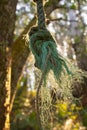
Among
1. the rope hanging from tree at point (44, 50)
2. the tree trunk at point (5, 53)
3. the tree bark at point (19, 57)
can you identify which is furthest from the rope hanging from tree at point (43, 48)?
the tree bark at point (19, 57)

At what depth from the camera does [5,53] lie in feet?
9.18

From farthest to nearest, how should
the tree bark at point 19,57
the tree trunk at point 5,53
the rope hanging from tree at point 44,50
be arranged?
the tree bark at point 19,57
the tree trunk at point 5,53
the rope hanging from tree at point 44,50

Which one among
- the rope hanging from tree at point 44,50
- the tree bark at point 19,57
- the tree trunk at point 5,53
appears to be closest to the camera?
the rope hanging from tree at point 44,50

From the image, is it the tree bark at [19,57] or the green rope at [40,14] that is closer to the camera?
the green rope at [40,14]

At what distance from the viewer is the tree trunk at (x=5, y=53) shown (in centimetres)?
276

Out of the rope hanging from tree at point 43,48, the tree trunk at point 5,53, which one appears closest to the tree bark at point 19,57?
the tree trunk at point 5,53

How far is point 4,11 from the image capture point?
111 inches

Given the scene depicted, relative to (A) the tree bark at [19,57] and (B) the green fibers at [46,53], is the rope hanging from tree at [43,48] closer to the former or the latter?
(B) the green fibers at [46,53]

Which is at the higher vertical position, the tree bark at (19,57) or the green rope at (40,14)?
the green rope at (40,14)

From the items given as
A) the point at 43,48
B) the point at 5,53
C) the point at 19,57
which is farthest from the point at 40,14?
the point at 19,57

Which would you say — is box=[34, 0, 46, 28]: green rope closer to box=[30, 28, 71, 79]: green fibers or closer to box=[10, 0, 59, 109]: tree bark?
box=[30, 28, 71, 79]: green fibers

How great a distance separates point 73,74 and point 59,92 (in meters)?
0.11

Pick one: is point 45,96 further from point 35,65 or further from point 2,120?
point 2,120

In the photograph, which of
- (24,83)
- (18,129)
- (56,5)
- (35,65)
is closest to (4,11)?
(56,5)
